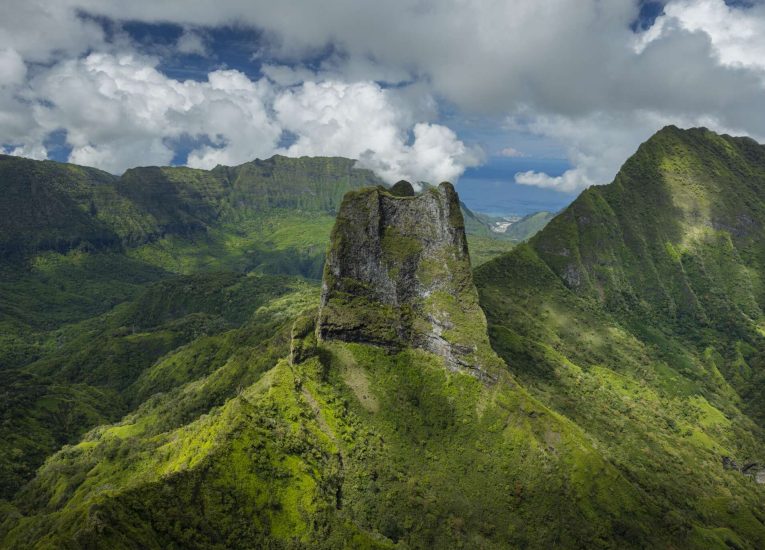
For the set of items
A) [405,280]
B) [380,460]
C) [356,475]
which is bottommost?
[356,475]

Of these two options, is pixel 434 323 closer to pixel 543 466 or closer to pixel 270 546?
pixel 543 466

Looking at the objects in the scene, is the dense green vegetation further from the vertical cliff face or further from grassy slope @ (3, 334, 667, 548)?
the vertical cliff face

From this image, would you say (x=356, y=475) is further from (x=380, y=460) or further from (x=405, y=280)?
(x=405, y=280)

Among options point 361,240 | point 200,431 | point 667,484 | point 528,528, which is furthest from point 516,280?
point 200,431

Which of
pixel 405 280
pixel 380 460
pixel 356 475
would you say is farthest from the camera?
pixel 405 280

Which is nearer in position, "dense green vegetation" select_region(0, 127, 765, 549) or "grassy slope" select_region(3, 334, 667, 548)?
"grassy slope" select_region(3, 334, 667, 548)

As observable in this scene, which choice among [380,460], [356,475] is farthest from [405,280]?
[356,475]

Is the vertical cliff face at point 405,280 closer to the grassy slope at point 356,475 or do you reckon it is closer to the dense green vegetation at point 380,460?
the dense green vegetation at point 380,460

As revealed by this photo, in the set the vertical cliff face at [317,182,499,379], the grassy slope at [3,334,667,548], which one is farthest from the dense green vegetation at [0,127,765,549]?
the vertical cliff face at [317,182,499,379]
